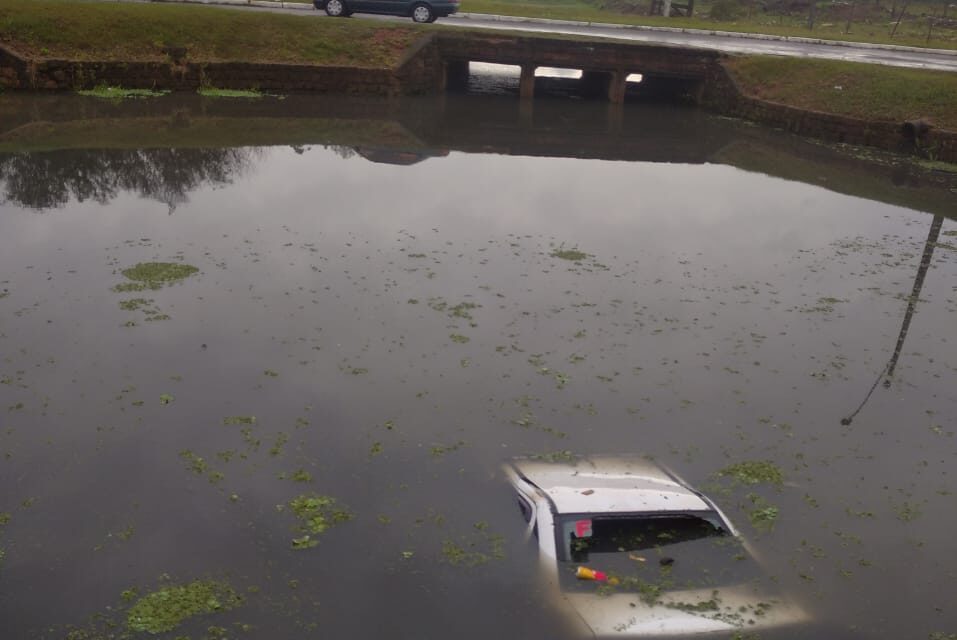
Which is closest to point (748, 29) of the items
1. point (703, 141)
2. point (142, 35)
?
point (703, 141)

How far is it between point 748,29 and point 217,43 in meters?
22.3

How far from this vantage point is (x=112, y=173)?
564 inches

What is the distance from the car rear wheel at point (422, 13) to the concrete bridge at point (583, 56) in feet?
5.29

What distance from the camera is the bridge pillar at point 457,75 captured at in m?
26.4

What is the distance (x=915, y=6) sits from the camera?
48.4 m

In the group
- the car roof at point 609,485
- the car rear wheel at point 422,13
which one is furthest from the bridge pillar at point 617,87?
the car roof at point 609,485

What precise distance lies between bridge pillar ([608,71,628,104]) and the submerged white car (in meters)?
20.6

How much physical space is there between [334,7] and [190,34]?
531cm

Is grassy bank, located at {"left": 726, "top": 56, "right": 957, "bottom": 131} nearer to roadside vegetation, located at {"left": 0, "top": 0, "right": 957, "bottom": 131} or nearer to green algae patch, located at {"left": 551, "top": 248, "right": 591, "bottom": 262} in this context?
roadside vegetation, located at {"left": 0, "top": 0, "right": 957, "bottom": 131}

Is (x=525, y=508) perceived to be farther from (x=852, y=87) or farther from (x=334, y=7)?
(x=334, y=7)

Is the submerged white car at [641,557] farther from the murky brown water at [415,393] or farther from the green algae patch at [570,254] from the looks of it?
the green algae patch at [570,254]

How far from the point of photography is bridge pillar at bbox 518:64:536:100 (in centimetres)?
2504

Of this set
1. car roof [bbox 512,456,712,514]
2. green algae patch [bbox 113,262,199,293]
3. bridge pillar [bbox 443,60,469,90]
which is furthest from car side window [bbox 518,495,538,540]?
bridge pillar [bbox 443,60,469,90]

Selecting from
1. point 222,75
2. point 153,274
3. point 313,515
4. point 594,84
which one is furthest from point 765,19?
point 313,515
